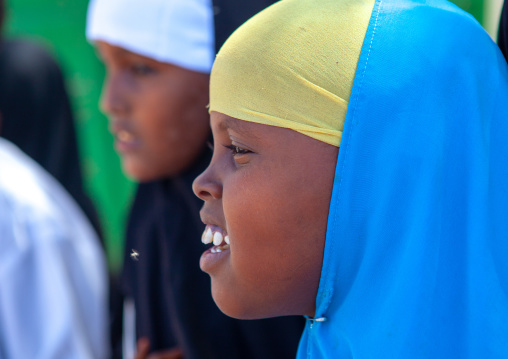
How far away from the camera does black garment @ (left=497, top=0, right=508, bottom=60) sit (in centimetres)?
131

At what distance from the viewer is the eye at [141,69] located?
190 centimetres

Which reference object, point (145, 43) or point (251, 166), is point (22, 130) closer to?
point (145, 43)

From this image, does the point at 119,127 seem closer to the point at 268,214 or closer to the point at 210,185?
the point at 210,185

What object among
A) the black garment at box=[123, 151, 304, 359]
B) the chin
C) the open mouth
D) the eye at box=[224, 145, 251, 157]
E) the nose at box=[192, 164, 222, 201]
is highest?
the eye at box=[224, 145, 251, 157]

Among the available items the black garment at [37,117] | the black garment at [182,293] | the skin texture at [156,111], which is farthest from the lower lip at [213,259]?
the black garment at [37,117]

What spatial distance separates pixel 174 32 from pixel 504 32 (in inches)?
36.8

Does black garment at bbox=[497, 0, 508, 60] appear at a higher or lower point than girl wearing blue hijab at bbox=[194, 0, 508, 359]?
higher

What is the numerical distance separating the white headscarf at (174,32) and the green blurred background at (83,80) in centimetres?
300

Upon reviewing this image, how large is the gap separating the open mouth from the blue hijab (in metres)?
0.21

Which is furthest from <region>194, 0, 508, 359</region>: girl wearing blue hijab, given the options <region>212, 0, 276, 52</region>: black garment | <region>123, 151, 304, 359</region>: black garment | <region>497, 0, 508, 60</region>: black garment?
<region>123, 151, 304, 359</region>: black garment

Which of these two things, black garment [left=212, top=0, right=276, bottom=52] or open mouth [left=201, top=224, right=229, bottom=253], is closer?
open mouth [left=201, top=224, right=229, bottom=253]

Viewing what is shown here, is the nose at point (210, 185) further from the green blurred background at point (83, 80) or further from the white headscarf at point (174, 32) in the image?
the green blurred background at point (83, 80)

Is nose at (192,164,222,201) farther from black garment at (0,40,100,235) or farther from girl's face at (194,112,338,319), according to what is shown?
black garment at (0,40,100,235)

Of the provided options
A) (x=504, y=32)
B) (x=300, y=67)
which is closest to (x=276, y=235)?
(x=300, y=67)
